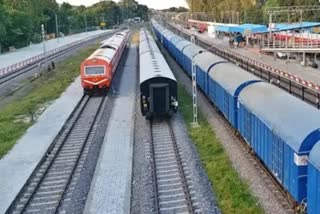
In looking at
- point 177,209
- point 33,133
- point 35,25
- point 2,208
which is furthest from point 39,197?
point 35,25

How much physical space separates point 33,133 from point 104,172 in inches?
324

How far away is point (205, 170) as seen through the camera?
1906cm

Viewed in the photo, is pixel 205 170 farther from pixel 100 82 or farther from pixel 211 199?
pixel 100 82

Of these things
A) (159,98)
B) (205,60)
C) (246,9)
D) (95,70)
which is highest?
(246,9)

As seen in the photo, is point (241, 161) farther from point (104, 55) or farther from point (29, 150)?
point (104, 55)

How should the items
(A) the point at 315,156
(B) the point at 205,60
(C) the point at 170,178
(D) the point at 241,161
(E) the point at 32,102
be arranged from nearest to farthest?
(A) the point at 315,156, (C) the point at 170,178, (D) the point at 241,161, (B) the point at 205,60, (E) the point at 32,102

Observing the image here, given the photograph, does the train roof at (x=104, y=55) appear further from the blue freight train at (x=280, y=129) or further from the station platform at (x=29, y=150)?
the blue freight train at (x=280, y=129)

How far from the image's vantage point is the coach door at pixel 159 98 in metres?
27.0

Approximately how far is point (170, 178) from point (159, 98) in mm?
9342

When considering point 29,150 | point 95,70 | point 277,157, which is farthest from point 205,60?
point 277,157

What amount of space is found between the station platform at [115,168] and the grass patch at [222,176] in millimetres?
3062

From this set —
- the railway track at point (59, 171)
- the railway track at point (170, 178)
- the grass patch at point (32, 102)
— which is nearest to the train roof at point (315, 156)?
the railway track at point (170, 178)

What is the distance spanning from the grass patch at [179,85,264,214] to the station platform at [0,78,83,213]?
23.3ft

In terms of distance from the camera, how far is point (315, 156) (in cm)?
1160
